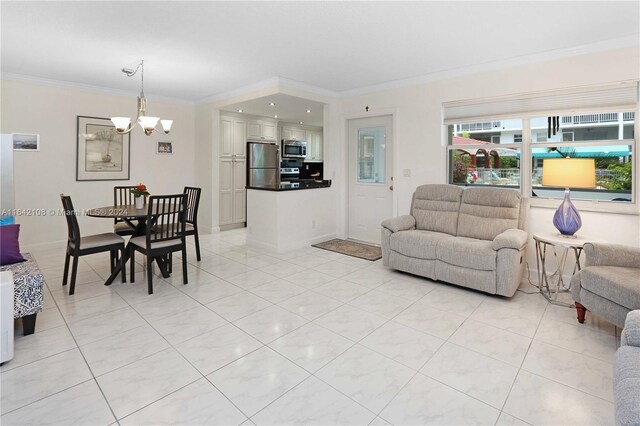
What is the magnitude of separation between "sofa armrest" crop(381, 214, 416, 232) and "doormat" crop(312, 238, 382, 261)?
2.29ft

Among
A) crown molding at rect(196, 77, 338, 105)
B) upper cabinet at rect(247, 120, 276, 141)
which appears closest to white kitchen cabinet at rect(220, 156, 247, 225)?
upper cabinet at rect(247, 120, 276, 141)

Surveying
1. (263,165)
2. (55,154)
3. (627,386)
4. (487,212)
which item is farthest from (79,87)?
(627,386)

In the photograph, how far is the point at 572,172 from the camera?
3066 millimetres

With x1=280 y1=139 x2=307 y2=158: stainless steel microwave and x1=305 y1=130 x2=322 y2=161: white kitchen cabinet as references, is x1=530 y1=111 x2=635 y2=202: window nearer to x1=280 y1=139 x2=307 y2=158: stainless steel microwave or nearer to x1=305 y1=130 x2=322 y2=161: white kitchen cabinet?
x1=280 y1=139 x2=307 y2=158: stainless steel microwave

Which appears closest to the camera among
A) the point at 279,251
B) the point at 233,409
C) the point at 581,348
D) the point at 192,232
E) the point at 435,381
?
the point at 233,409

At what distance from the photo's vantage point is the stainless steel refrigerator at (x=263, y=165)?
23.1ft

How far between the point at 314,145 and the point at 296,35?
5.27 m

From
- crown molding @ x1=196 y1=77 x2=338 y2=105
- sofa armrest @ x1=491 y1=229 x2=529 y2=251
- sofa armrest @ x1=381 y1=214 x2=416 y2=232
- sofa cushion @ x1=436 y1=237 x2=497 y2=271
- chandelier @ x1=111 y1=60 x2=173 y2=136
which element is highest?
crown molding @ x1=196 y1=77 x2=338 y2=105

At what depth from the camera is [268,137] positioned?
738 centimetres

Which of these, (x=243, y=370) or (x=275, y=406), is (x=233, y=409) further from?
(x=243, y=370)

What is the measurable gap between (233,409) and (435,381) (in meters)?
1.13

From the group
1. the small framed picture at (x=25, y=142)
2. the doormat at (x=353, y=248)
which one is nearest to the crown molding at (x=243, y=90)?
the doormat at (x=353, y=248)

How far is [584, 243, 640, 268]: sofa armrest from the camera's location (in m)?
2.63

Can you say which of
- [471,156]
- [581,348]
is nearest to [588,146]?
[471,156]
